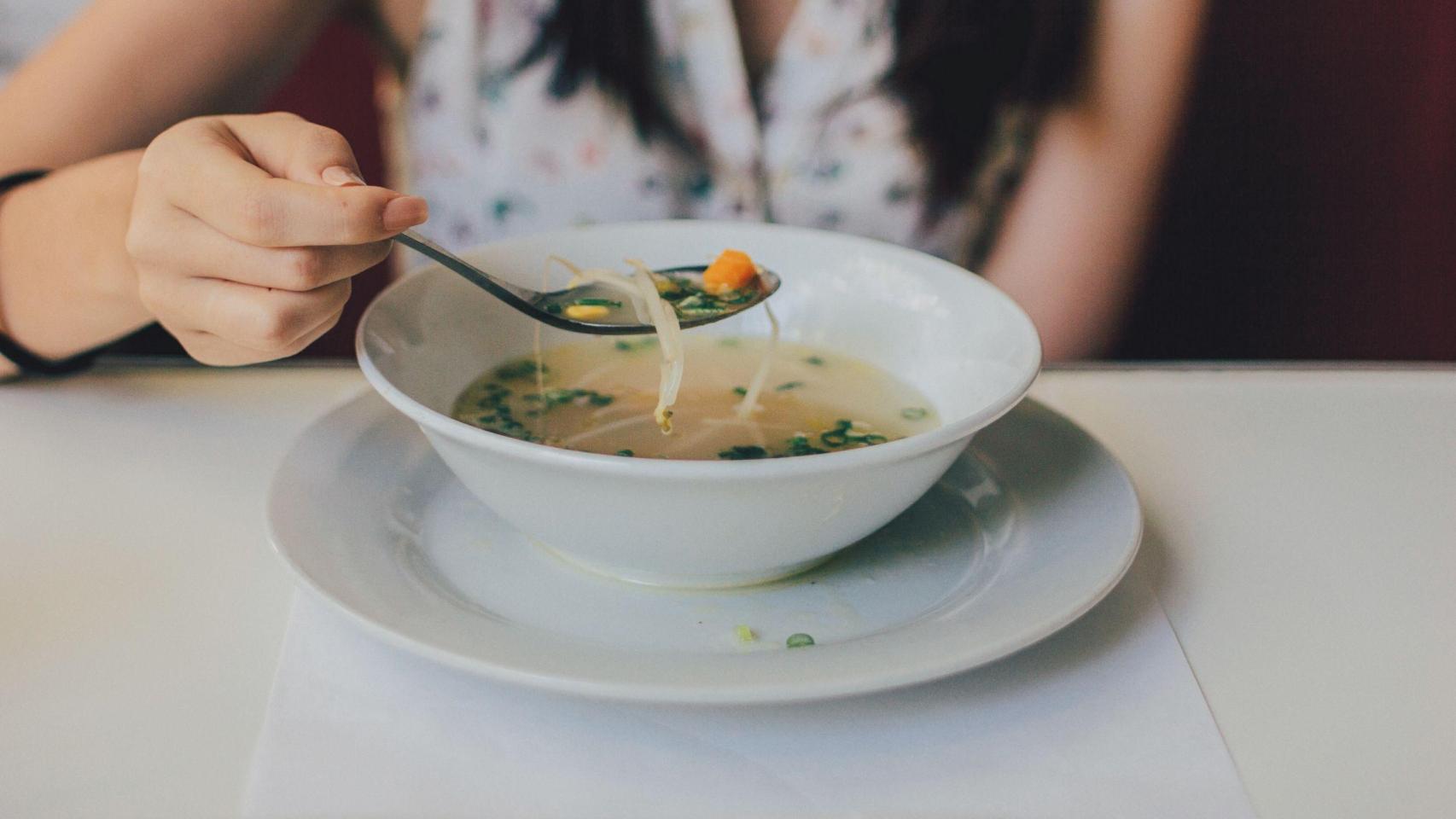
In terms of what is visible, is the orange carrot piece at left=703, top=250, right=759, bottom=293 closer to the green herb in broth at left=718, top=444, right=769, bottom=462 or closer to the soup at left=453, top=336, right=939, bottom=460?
the soup at left=453, top=336, right=939, bottom=460

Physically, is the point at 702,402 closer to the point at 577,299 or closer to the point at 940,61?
the point at 577,299

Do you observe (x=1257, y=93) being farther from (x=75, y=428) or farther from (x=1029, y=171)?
(x=75, y=428)

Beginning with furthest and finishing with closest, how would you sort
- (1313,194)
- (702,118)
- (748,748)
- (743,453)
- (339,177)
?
(1313,194), (702,118), (743,453), (339,177), (748,748)

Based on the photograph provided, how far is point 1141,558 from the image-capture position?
746 millimetres

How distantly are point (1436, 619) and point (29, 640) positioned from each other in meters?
0.85

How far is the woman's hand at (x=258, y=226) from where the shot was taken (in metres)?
0.63

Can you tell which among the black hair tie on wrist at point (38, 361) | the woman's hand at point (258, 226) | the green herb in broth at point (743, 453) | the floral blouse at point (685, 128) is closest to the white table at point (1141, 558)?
the black hair tie on wrist at point (38, 361)

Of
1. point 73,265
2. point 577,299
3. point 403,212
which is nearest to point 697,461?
point 403,212

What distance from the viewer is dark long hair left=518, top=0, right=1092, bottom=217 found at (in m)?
1.45

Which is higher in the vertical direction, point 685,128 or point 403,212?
point 403,212

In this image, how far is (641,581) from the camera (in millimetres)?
673

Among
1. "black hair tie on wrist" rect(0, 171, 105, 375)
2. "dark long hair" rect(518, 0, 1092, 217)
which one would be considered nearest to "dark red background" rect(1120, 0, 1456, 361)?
"dark long hair" rect(518, 0, 1092, 217)

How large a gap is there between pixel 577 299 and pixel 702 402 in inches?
5.1

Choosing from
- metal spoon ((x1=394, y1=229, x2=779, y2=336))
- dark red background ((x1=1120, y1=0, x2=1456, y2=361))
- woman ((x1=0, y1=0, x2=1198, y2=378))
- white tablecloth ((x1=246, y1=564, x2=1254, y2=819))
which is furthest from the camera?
dark red background ((x1=1120, y1=0, x2=1456, y2=361))
